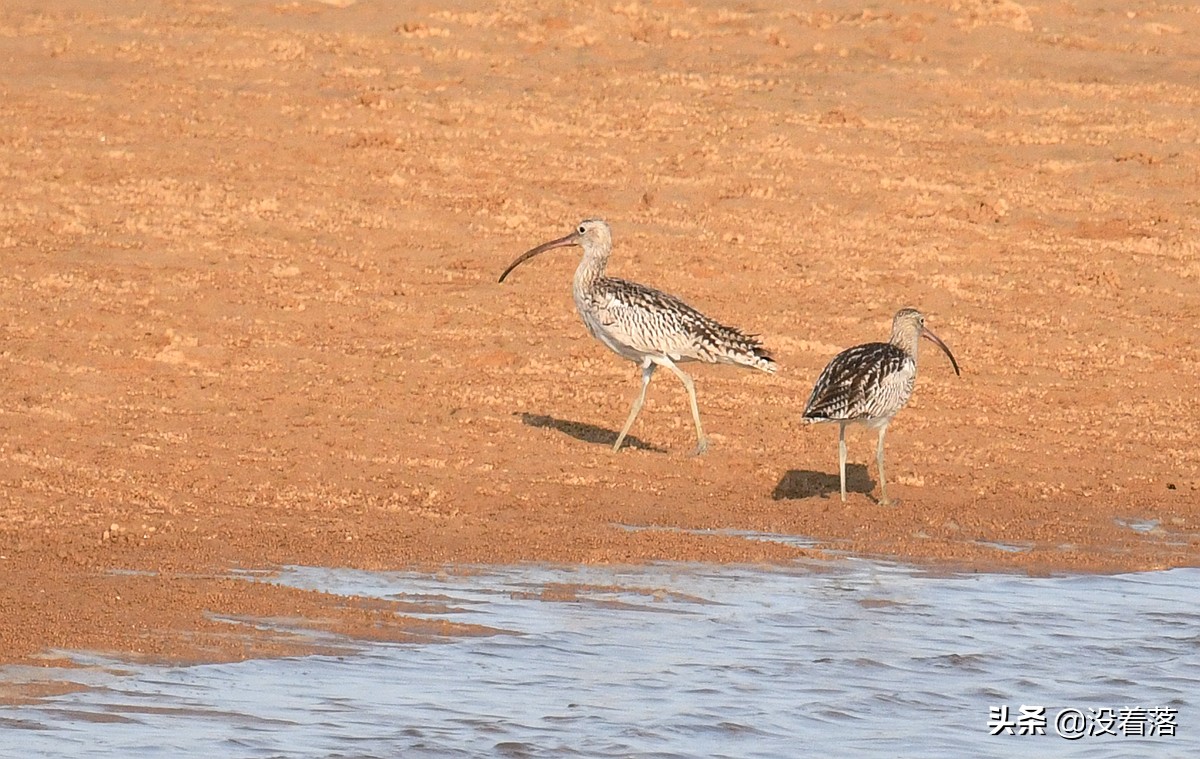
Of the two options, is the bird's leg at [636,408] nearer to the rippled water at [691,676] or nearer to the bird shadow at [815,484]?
the bird shadow at [815,484]

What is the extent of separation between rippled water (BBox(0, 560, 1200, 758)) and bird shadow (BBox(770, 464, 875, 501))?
183 cm

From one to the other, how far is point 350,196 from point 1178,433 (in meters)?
7.77

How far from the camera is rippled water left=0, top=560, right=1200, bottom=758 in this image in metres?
7.40

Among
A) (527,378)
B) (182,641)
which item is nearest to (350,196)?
(527,378)

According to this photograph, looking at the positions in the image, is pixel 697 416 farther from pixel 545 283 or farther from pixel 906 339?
pixel 545 283

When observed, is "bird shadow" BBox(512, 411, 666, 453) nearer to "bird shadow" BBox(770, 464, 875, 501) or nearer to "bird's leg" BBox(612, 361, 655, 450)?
"bird's leg" BBox(612, 361, 655, 450)

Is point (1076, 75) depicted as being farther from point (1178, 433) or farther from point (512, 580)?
point (512, 580)

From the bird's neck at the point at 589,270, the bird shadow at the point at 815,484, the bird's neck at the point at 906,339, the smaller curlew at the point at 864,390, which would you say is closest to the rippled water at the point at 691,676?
the smaller curlew at the point at 864,390

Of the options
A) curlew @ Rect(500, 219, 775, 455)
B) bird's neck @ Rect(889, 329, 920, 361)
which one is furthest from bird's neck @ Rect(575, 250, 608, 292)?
bird's neck @ Rect(889, 329, 920, 361)

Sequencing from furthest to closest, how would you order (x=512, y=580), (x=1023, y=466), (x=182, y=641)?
(x=1023, y=466)
(x=512, y=580)
(x=182, y=641)

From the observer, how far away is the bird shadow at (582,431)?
13.5 metres

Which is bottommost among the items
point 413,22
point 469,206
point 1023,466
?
point 1023,466

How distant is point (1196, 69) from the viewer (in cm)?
2520

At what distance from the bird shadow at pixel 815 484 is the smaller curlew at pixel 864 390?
321 millimetres
